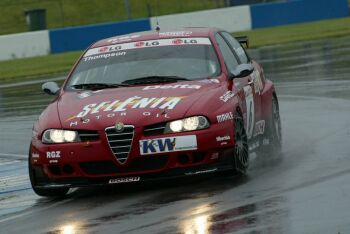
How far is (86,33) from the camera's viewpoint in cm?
3681

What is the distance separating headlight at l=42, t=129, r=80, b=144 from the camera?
31.2 feet

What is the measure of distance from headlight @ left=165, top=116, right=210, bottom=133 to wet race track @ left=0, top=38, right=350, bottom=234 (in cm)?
54

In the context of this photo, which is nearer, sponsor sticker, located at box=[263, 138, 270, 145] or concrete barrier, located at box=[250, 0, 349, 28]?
Answer: sponsor sticker, located at box=[263, 138, 270, 145]

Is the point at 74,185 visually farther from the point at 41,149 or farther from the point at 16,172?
the point at 16,172

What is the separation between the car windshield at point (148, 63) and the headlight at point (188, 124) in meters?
1.11

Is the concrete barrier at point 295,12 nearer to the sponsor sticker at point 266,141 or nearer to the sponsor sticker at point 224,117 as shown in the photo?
the sponsor sticker at point 266,141

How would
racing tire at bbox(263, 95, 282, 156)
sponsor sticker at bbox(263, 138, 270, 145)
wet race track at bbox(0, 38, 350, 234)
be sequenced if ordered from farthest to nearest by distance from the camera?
racing tire at bbox(263, 95, 282, 156) < sponsor sticker at bbox(263, 138, 270, 145) < wet race track at bbox(0, 38, 350, 234)

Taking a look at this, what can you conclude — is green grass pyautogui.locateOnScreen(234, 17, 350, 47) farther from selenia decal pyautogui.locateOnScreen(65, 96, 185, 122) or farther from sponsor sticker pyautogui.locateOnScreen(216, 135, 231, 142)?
sponsor sticker pyautogui.locateOnScreen(216, 135, 231, 142)

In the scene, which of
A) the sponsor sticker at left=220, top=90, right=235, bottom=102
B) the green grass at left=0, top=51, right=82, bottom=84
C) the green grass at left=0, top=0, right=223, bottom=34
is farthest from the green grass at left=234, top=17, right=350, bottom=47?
the sponsor sticker at left=220, top=90, right=235, bottom=102

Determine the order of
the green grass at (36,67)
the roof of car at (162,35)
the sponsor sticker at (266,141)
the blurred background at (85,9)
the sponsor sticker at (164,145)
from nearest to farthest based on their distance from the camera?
the sponsor sticker at (164,145)
the roof of car at (162,35)
the sponsor sticker at (266,141)
the green grass at (36,67)
the blurred background at (85,9)

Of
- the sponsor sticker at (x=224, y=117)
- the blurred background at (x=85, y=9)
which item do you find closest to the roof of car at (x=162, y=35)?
the sponsor sticker at (x=224, y=117)

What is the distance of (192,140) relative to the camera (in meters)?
9.36

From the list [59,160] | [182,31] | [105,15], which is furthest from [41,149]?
[105,15]

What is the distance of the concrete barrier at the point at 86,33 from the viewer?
36.5 meters
